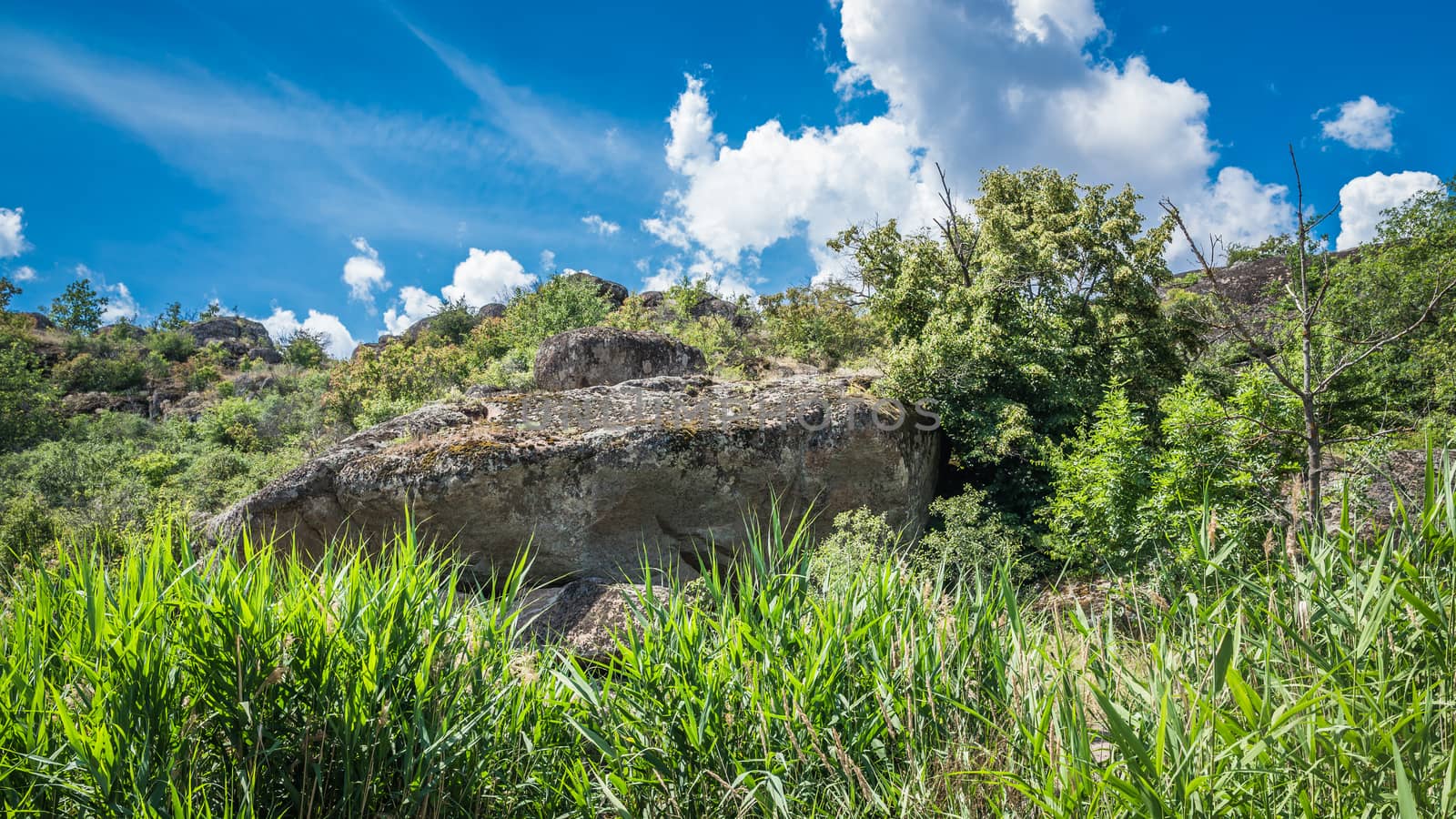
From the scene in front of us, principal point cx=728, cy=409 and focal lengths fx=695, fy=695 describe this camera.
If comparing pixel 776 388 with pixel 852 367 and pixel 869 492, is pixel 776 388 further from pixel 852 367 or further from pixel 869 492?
pixel 852 367

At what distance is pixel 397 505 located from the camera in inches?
297

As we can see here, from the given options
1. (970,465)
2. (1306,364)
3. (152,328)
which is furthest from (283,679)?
(152,328)

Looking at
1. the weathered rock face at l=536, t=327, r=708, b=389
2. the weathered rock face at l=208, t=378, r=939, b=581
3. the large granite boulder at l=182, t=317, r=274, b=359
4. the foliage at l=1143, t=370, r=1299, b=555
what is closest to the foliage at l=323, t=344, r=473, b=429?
the weathered rock face at l=536, t=327, r=708, b=389

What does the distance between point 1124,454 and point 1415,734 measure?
6.72 m

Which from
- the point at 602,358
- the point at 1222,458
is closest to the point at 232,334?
the point at 602,358

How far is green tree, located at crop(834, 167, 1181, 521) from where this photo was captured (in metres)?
10.3

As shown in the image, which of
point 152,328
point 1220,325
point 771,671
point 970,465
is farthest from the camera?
point 152,328

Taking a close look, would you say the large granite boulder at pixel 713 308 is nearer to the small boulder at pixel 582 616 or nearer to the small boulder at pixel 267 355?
the small boulder at pixel 582 616

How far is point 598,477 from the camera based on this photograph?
7.68 meters

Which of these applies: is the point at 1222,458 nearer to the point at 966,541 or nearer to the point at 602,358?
the point at 966,541

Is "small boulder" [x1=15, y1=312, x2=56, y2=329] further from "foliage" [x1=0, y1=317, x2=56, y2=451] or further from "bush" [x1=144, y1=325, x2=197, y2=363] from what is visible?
"foliage" [x1=0, y1=317, x2=56, y2=451]

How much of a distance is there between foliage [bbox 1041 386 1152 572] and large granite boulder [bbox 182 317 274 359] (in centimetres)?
4715

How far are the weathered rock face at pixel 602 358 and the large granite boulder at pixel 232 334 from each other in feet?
124

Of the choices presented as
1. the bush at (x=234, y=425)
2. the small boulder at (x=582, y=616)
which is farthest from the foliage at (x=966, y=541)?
the bush at (x=234, y=425)
